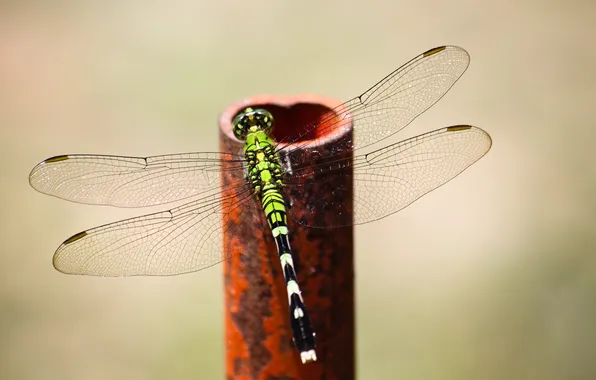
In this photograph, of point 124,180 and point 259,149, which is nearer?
point 259,149

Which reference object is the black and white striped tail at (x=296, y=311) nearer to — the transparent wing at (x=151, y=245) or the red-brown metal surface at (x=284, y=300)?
the red-brown metal surface at (x=284, y=300)

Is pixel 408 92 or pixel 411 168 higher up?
pixel 408 92

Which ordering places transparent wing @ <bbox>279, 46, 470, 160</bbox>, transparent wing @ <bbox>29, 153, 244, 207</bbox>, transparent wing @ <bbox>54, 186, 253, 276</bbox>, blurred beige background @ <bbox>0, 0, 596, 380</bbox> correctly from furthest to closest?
blurred beige background @ <bbox>0, 0, 596, 380</bbox> < transparent wing @ <bbox>279, 46, 470, 160</bbox> < transparent wing @ <bbox>29, 153, 244, 207</bbox> < transparent wing @ <bbox>54, 186, 253, 276</bbox>

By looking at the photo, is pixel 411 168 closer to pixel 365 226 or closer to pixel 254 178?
pixel 254 178

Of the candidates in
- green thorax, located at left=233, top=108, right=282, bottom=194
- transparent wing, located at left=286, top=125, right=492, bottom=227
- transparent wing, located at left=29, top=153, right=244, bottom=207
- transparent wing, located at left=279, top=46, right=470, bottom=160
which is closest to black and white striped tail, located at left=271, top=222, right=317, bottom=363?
green thorax, located at left=233, top=108, right=282, bottom=194

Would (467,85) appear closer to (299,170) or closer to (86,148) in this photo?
(86,148)

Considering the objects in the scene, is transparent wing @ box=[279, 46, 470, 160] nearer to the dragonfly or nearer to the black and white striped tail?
the dragonfly

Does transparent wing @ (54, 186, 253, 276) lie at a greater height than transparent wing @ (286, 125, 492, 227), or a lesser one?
lesser

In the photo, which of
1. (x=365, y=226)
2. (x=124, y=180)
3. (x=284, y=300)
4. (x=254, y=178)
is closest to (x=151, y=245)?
(x=124, y=180)
